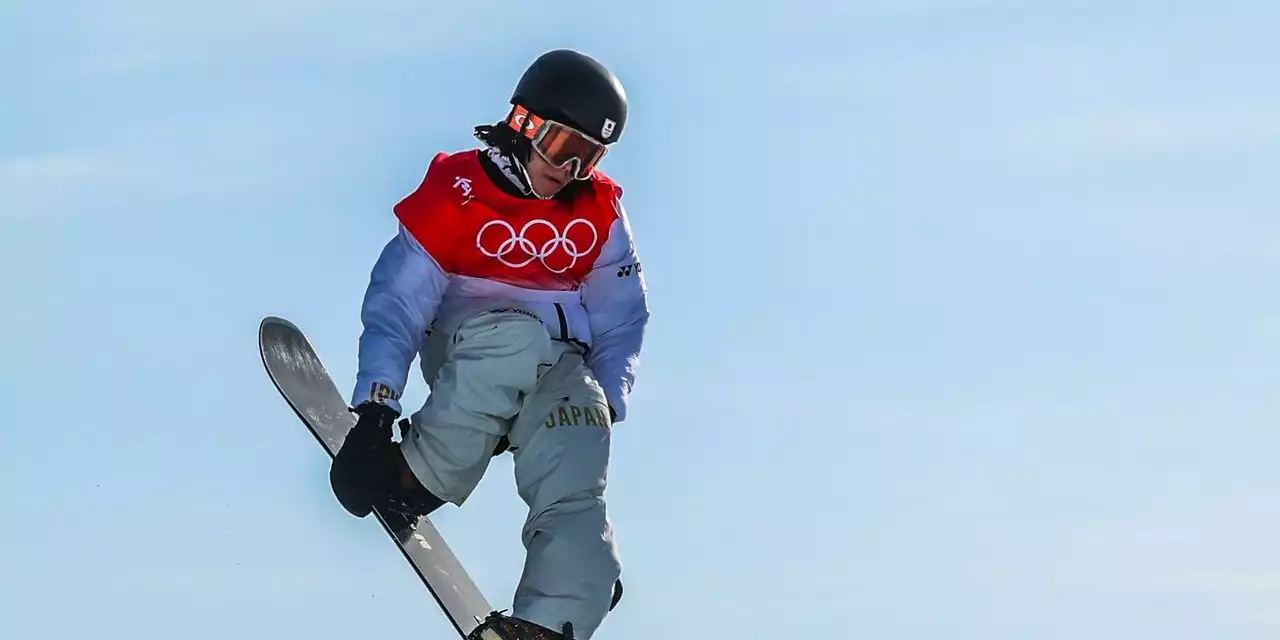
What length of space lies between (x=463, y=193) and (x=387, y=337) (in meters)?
0.70

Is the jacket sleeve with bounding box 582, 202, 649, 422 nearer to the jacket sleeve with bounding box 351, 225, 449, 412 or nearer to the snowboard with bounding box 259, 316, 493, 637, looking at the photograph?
the jacket sleeve with bounding box 351, 225, 449, 412

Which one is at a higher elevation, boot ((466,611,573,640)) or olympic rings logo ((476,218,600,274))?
olympic rings logo ((476,218,600,274))

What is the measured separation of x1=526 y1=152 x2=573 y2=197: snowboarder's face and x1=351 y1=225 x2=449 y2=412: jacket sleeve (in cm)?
56

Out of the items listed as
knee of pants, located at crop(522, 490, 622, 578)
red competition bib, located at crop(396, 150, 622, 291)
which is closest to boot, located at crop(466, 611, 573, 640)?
knee of pants, located at crop(522, 490, 622, 578)

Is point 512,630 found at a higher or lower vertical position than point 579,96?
lower

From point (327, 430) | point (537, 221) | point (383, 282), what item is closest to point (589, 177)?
point (537, 221)

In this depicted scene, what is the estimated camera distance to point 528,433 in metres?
9.93

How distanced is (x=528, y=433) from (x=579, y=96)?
1470mm

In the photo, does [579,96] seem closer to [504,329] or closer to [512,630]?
[504,329]

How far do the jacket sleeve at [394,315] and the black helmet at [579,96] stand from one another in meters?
0.82

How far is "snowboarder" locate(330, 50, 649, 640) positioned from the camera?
9.82 meters

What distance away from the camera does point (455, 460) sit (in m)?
9.95

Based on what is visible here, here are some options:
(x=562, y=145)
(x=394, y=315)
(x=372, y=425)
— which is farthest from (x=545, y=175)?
(x=372, y=425)

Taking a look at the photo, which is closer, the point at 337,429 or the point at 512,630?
the point at 512,630
